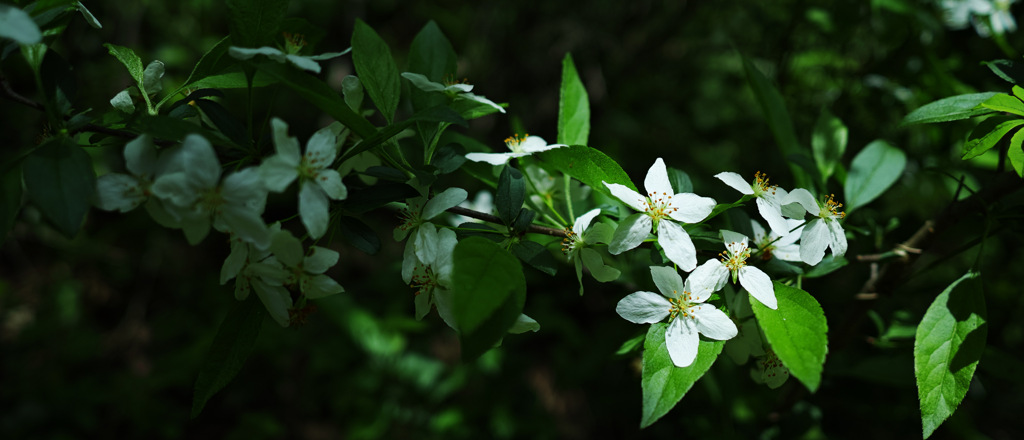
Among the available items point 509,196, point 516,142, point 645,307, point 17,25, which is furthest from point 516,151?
point 17,25

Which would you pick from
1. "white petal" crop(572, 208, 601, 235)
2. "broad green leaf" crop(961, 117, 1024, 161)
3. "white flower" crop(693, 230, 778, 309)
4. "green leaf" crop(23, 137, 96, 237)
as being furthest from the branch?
"broad green leaf" crop(961, 117, 1024, 161)

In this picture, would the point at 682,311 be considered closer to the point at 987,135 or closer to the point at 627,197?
the point at 627,197

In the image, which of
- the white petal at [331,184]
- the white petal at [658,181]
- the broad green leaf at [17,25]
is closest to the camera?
the broad green leaf at [17,25]

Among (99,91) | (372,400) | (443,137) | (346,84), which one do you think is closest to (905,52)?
(443,137)

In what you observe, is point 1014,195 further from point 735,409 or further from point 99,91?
point 99,91

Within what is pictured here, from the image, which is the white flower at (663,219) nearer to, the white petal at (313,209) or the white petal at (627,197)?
the white petal at (627,197)

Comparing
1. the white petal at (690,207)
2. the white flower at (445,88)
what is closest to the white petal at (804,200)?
the white petal at (690,207)
